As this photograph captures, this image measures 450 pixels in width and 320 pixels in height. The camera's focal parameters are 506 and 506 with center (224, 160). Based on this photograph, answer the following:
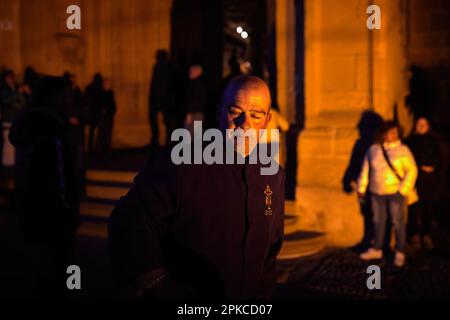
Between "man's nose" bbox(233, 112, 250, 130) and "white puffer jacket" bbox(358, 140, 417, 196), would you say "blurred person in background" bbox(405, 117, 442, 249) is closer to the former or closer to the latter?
"white puffer jacket" bbox(358, 140, 417, 196)

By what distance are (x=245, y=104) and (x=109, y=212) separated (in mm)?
5334

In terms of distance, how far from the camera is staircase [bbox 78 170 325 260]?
21.1 feet

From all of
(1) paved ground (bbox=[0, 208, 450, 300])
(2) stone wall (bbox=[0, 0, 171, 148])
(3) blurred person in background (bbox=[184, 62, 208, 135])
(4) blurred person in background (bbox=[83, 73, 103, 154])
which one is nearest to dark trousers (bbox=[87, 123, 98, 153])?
(4) blurred person in background (bbox=[83, 73, 103, 154])

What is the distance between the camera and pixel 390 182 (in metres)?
6.08

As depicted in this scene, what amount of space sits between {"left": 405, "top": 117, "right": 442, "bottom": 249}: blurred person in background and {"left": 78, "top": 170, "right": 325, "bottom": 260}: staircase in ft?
4.39

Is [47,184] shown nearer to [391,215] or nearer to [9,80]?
[391,215]

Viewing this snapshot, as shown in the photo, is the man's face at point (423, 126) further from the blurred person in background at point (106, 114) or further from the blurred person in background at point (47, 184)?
the blurred person in background at point (106, 114)

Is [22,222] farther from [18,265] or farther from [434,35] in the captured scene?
[434,35]

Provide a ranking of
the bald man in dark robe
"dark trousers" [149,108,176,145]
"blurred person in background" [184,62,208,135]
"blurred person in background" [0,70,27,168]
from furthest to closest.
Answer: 1. "dark trousers" [149,108,176,145]
2. "blurred person in background" [0,70,27,168]
3. "blurred person in background" [184,62,208,135]
4. the bald man in dark robe

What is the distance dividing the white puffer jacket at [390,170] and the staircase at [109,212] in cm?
99

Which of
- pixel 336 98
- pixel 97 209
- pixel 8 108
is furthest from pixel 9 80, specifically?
pixel 336 98

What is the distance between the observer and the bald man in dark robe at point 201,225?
6.11ft

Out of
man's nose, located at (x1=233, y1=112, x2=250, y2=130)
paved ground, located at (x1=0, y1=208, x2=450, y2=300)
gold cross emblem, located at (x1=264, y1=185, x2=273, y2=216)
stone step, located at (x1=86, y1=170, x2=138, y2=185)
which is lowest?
paved ground, located at (x1=0, y1=208, x2=450, y2=300)

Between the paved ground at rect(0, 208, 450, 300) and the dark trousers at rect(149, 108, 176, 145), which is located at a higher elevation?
the dark trousers at rect(149, 108, 176, 145)
